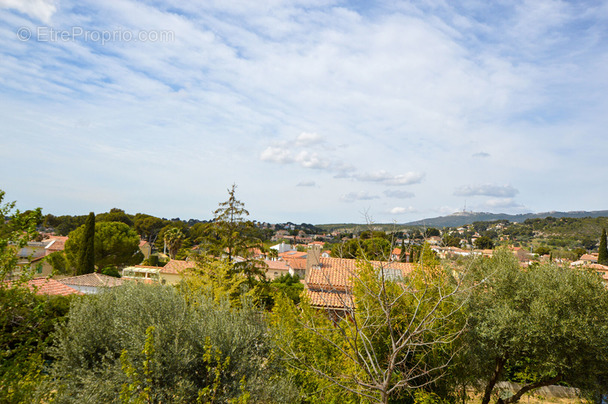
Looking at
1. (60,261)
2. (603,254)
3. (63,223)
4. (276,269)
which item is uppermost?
(63,223)

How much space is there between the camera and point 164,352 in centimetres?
591

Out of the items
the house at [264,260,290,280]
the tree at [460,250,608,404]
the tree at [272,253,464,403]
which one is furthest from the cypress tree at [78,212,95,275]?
the tree at [460,250,608,404]

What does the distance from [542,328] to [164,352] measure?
924 centimetres

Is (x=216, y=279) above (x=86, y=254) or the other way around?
above

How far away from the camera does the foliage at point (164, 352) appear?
5848mm

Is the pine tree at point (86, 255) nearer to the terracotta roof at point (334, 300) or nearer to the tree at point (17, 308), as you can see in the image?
the terracotta roof at point (334, 300)

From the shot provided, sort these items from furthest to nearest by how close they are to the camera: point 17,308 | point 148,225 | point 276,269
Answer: point 148,225, point 276,269, point 17,308

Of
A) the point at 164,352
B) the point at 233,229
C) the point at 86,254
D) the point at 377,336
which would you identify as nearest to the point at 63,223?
the point at 86,254

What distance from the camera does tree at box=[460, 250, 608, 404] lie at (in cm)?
914

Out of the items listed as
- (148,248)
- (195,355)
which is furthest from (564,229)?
(195,355)

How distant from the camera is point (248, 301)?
8633 mm

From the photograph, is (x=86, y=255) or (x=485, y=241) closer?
(x=485, y=241)

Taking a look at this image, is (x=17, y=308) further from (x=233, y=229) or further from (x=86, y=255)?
(x=86, y=255)

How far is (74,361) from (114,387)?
161cm
